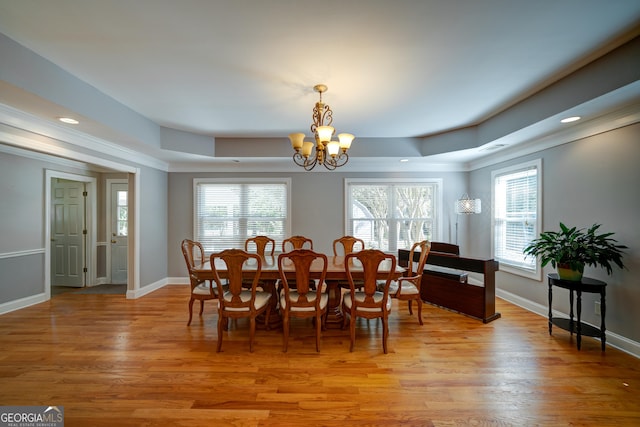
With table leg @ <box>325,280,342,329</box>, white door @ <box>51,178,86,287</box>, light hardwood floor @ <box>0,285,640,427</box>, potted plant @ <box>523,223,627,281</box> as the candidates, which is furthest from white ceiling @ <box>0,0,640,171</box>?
white door @ <box>51,178,86,287</box>

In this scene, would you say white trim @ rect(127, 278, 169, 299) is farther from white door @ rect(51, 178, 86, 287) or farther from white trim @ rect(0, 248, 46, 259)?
white door @ rect(51, 178, 86, 287)

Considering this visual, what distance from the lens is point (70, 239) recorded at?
16.5ft

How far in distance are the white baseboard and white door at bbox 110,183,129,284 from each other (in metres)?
7.18

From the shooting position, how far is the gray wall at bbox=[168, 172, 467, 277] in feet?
16.8

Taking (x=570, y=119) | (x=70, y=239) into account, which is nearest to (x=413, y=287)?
(x=570, y=119)

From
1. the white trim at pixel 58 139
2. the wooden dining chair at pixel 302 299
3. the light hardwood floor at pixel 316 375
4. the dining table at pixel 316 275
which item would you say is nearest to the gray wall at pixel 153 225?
the white trim at pixel 58 139

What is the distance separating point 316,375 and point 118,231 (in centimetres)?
529

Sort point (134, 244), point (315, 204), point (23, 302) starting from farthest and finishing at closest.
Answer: point (315, 204) < point (134, 244) < point (23, 302)

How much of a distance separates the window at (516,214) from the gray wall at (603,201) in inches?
5.9

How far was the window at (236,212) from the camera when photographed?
5.17 meters

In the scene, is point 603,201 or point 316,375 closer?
point 316,375

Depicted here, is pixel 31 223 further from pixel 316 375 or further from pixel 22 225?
pixel 316 375

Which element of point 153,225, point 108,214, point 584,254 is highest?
point 108,214

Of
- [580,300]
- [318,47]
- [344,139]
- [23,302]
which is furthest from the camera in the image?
[23,302]
